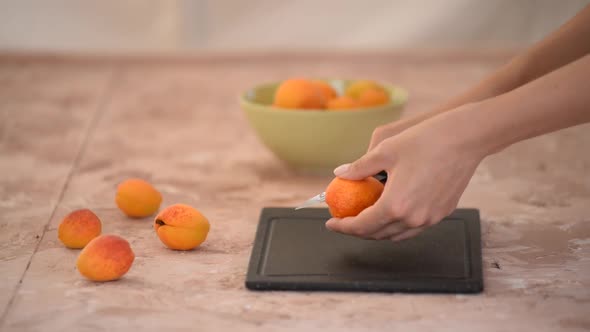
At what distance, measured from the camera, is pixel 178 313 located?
1106 millimetres

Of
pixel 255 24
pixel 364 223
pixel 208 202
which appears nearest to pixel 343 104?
pixel 208 202

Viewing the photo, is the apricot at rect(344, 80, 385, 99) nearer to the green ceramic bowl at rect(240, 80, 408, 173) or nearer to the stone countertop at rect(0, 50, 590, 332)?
the green ceramic bowl at rect(240, 80, 408, 173)

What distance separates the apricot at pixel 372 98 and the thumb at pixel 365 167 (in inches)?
20.4

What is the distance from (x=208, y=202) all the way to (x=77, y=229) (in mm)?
322

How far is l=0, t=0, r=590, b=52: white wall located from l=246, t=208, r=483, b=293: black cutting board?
1883 millimetres

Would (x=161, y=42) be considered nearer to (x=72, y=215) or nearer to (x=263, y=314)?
(x=72, y=215)

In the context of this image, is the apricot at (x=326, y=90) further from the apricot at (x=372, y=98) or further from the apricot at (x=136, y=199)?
the apricot at (x=136, y=199)

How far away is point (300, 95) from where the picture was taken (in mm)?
1681

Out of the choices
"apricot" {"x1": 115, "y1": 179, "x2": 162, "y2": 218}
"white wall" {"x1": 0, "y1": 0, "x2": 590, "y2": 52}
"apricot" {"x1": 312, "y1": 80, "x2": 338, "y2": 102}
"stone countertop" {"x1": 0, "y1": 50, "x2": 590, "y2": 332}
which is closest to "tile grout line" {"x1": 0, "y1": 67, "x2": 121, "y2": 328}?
"stone countertop" {"x1": 0, "y1": 50, "x2": 590, "y2": 332}

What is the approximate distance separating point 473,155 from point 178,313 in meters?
0.42

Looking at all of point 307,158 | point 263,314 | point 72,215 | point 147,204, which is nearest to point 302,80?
point 307,158

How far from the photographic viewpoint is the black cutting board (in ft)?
3.79

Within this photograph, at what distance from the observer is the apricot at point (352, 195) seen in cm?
120

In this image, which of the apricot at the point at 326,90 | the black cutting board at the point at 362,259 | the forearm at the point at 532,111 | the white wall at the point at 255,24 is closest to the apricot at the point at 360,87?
the apricot at the point at 326,90
